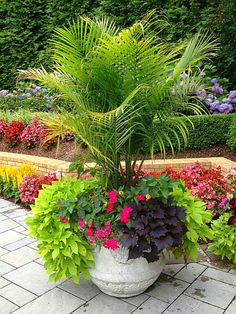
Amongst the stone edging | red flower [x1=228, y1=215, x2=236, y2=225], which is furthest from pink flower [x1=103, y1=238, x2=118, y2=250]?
the stone edging

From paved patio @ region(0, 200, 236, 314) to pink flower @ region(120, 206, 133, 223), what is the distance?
0.61m

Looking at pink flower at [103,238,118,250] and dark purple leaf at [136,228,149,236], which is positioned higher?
dark purple leaf at [136,228,149,236]

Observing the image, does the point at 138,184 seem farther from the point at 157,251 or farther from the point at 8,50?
the point at 8,50

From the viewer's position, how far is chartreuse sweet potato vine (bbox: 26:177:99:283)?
212cm

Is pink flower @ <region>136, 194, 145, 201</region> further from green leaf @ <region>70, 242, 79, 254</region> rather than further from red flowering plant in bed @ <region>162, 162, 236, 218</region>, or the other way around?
red flowering plant in bed @ <region>162, 162, 236, 218</region>

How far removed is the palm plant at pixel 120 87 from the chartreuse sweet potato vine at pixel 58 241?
40 centimetres

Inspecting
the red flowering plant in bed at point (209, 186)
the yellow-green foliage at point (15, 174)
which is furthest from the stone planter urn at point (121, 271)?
the yellow-green foliage at point (15, 174)

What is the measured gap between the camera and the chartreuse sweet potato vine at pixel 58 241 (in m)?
2.12

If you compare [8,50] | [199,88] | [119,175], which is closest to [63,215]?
[119,175]

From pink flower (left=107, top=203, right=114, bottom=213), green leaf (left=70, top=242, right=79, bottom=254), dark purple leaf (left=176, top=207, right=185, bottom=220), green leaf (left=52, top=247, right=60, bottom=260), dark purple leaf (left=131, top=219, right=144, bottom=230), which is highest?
pink flower (left=107, top=203, right=114, bottom=213)

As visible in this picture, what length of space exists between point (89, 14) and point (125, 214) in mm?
6648

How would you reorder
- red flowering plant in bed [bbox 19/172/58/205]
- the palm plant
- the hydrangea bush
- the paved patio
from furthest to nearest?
the hydrangea bush → red flowering plant in bed [bbox 19/172/58/205] → the paved patio → the palm plant

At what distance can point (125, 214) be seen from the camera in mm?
2027

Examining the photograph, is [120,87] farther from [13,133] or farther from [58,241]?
[13,133]
